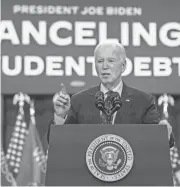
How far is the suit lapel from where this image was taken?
2145mm

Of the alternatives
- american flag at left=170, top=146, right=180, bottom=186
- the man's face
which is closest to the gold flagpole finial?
american flag at left=170, top=146, right=180, bottom=186

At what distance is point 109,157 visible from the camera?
1.91 metres

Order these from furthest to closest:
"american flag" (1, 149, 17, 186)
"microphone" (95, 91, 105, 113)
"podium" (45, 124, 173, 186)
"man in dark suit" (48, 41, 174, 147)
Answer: "american flag" (1, 149, 17, 186)
"man in dark suit" (48, 41, 174, 147)
"microphone" (95, 91, 105, 113)
"podium" (45, 124, 173, 186)

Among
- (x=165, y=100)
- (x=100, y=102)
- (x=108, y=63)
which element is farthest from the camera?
(x=165, y=100)

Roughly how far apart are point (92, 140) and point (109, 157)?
0.26 ft

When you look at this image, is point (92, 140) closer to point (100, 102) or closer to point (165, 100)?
point (100, 102)

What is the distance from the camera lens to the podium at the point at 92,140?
1896 mm

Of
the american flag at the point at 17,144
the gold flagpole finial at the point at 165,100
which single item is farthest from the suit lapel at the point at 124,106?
the american flag at the point at 17,144

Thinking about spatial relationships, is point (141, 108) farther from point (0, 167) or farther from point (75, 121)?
point (0, 167)

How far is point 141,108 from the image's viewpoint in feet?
7.18

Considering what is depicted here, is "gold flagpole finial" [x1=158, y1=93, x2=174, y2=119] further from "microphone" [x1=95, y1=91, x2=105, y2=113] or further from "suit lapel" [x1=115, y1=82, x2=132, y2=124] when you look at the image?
"microphone" [x1=95, y1=91, x2=105, y2=113]

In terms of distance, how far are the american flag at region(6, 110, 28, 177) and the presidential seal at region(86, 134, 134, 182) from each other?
4348mm

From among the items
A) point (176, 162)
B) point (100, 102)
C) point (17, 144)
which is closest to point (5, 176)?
point (17, 144)

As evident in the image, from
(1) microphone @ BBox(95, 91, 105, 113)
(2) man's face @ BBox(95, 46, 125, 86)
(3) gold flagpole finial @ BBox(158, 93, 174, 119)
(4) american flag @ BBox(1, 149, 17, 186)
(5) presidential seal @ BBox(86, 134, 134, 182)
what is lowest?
(4) american flag @ BBox(1, 149, 17, 186)
